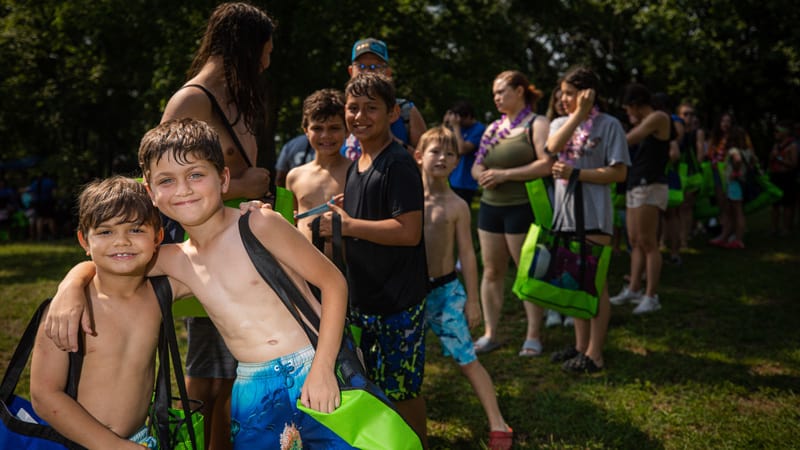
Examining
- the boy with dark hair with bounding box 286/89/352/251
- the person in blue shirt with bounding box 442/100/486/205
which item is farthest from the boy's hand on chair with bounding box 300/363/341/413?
the person in blue shirt with bounding box 442/100/486/205

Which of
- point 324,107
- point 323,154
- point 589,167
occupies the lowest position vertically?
point 589,167

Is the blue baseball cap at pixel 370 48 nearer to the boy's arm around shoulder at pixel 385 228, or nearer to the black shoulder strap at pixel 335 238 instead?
the boy's arm around shoulder at pixel 385 228

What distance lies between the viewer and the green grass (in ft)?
11.8

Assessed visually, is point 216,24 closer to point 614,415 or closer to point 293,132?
point 614,415

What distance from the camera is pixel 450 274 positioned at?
3.59m

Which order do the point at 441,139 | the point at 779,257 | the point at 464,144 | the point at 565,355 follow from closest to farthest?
the point at 441,139, the point at 565,355, the point at 464,144, the point at 779,257

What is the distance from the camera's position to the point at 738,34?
20.0m

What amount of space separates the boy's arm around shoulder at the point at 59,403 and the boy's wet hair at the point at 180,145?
1.89ft

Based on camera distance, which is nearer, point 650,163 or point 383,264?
point 383,264

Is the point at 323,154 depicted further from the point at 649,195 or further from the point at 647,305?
the point at 647,305

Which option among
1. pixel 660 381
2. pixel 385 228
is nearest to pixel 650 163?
pixel 660 381

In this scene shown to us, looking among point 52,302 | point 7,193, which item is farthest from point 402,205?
point 7,193

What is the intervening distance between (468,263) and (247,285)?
6.00 feet

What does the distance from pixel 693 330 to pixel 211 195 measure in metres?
4.70
